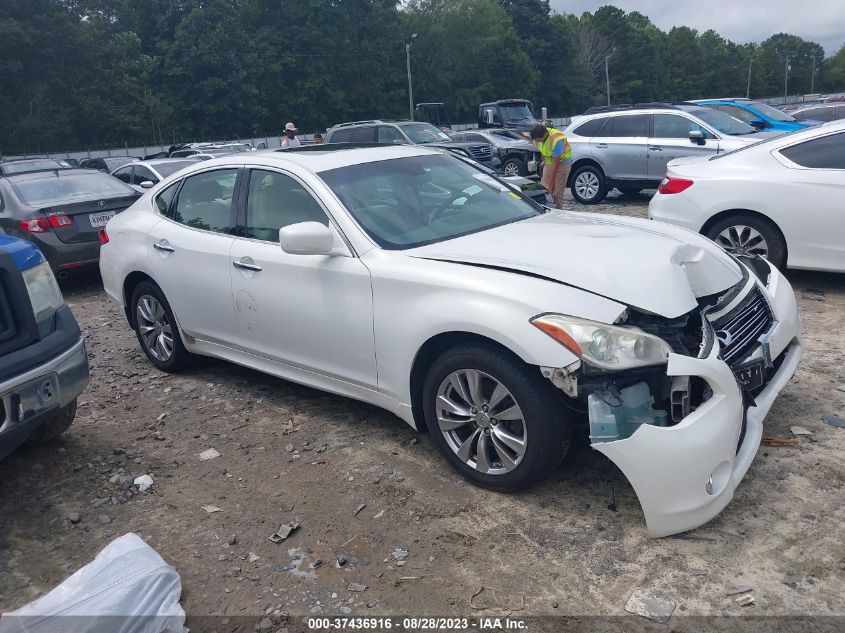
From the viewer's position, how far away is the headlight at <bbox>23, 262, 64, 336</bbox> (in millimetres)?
3656

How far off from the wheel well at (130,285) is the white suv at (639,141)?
8882mm

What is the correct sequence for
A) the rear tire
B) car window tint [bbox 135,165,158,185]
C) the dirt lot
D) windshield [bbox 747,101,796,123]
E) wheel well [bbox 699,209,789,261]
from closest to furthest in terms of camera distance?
1. the dirt lot
2. the rear tire
3. wheel well [bbox 699,209,789,261]
4. car window tint [bbox 135,165,158,185]
5. windshield [bbox 747,101,796,123]

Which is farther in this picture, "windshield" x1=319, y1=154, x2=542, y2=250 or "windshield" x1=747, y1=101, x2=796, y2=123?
"windshield" x1=747, y1=101, x2=796, y2=123

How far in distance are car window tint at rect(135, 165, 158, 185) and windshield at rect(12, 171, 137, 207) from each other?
266 cm

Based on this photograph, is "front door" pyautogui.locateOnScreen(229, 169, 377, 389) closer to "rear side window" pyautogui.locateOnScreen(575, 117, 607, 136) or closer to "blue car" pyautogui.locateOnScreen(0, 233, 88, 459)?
"blue car" pyautogui.locateOnScreen(0, 233, 88, 459)

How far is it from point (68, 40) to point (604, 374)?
47751mm

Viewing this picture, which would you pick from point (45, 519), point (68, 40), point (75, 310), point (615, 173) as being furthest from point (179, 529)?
point (68, 40)

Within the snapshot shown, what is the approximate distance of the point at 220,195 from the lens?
5.00 m

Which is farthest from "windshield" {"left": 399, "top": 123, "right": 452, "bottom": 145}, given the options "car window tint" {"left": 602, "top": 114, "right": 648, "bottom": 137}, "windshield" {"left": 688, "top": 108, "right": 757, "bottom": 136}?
"windshield" {"left": 688, "top": 108, "right": 757, "bottom": 136}

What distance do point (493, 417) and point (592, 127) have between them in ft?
35.9

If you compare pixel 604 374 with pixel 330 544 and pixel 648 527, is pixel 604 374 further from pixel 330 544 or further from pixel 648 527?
pixel 330 544

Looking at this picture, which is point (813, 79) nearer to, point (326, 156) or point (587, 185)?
point (587, 185)

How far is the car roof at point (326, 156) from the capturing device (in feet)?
14.9

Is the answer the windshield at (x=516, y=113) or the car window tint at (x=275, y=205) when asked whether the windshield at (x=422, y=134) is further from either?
the car window tint at (x=275, y=205)
